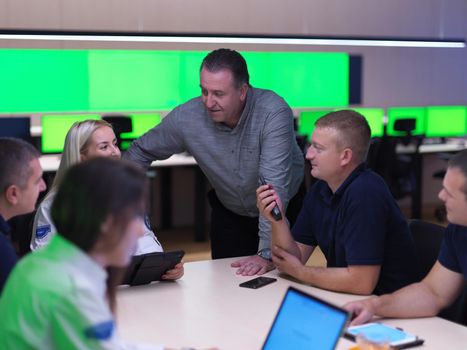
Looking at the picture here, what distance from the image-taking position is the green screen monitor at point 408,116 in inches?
328

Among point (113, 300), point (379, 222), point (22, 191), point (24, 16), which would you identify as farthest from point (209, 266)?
point (24, 16)

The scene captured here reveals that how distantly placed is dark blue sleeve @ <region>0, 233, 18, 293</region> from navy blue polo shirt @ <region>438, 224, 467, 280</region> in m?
1.36

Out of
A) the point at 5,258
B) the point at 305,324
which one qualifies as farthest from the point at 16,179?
the point at 305,324

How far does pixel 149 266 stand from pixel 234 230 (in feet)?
3.20

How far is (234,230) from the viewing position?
342cm

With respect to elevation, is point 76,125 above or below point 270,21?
below

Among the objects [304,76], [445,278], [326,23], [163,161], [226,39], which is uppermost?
[326,23]

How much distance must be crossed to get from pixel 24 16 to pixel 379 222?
5.59 meters

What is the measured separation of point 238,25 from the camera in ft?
26.4

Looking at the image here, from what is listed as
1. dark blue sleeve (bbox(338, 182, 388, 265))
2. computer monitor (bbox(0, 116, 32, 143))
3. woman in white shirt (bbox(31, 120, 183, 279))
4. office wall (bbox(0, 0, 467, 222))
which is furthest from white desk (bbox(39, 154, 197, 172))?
dark blue sleeve (bbox(338, 182, 388, 265))

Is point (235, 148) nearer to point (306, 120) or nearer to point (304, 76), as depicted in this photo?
point (306, 120)

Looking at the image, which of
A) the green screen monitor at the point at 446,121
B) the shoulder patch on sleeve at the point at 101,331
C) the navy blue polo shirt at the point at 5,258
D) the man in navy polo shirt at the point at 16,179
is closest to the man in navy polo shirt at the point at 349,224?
the man in navy polo shirt at the point at 16,179

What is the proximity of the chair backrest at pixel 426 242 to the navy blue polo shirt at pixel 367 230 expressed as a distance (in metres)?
0.11

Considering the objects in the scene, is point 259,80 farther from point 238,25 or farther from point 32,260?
point 32,260
